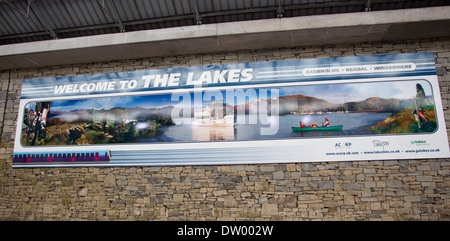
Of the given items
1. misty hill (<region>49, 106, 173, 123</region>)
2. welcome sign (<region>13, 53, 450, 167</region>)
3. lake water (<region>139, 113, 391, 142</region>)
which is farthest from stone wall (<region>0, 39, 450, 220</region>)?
misty hill (<region>49, 106, 173, 123</region>)

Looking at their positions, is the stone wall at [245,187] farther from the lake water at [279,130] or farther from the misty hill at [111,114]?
the misty hill at [111,114]

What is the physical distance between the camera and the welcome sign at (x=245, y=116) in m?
6.02

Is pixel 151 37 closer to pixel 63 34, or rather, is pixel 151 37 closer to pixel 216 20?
pixel 216 20

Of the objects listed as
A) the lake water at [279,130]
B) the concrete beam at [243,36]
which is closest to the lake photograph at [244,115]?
the lake water at [279,130]

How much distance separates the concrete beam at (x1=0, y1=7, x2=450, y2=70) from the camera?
18.9 feet

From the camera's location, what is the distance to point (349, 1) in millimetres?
6000

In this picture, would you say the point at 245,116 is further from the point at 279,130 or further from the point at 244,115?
the point at 279,130

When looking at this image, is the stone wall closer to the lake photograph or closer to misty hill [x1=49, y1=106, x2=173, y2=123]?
the lake photograph

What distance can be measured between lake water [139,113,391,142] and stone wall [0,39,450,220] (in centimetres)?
79

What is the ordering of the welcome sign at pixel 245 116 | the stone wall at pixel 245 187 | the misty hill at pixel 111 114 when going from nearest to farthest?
the stone wall at pixel 245 187 < the welcome sign at pixel 245 116 < the misty hill at pixel 111 114

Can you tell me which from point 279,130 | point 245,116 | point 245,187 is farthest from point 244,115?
point 245,187

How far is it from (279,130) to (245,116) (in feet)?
3.28

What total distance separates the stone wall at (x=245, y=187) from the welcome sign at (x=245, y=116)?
10.6 inches

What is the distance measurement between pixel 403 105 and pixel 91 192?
8.95 metres
